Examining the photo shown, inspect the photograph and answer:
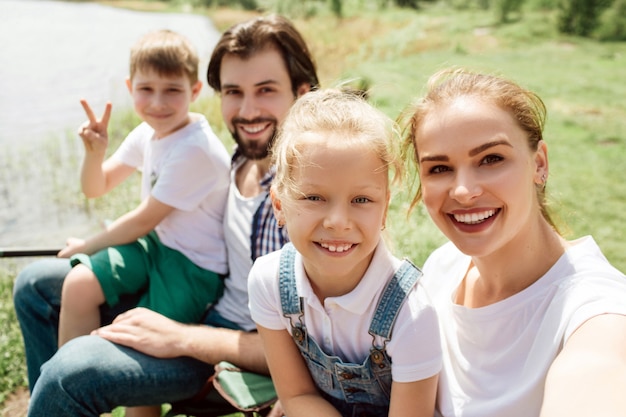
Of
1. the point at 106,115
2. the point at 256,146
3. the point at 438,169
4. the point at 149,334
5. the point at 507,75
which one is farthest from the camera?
the point at 106,115

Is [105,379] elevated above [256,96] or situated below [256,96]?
below

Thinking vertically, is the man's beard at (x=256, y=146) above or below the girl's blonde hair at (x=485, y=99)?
below

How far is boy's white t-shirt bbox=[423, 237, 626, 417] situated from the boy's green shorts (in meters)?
1.07

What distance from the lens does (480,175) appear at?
5.28 ft

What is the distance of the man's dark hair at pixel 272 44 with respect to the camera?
243 cm

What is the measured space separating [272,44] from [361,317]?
47.8 inches

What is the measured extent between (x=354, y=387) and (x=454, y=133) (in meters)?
0.77

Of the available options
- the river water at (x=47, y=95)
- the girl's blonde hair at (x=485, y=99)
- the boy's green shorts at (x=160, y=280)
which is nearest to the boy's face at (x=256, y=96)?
the boy's green shorts at (x=160, y=280)

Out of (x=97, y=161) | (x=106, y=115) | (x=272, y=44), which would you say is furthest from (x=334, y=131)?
(x=97, y=161)

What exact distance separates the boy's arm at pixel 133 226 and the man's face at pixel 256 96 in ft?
1.40

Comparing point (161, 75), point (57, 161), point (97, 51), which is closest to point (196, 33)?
point (97, 51)

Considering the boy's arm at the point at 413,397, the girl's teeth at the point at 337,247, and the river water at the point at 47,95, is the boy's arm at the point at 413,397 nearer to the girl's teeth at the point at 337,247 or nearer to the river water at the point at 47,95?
the girl's teeth at the point at 337,247

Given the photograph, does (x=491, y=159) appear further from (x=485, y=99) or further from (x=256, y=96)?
(x=256, y=96)

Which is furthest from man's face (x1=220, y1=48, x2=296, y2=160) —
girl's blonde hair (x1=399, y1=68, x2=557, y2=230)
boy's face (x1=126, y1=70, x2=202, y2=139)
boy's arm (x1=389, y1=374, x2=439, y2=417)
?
boy's arm (x1=389, y1=374, x2=439, y2=417)
